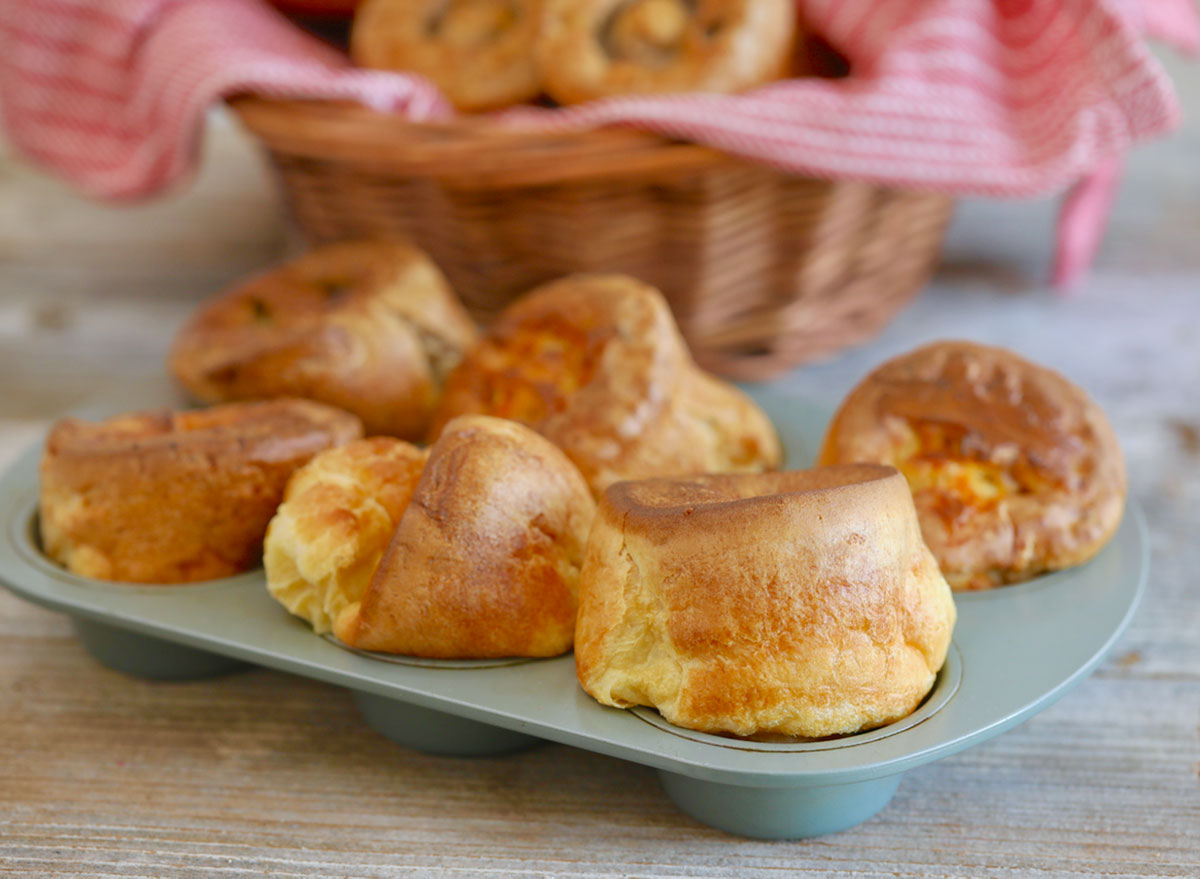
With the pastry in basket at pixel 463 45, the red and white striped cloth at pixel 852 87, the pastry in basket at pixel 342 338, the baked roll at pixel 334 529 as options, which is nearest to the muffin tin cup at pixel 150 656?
the baked roll at pixel 334 529

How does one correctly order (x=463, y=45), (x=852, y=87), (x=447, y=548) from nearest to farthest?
(x=447, y=548)
(x=852, y=87)
(x=463, y=45)

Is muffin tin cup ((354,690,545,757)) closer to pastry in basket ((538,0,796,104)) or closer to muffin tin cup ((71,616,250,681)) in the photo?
muffin tin cup ((71,616,250,681))

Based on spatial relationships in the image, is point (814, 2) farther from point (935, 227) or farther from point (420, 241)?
point (420, 241)

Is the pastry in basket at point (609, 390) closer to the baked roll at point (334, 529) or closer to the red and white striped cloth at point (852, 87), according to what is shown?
the baked roll at point (334, 529)

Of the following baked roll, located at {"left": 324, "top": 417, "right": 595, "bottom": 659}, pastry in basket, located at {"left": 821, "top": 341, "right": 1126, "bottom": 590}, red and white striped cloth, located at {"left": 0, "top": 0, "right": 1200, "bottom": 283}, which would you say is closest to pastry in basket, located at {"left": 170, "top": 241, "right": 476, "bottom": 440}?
red and white striped cloth, located at {"left": 0, "top": 0, "right": 1200, "bottom": 283}

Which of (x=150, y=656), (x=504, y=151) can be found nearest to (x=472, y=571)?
(x=150, y=656)

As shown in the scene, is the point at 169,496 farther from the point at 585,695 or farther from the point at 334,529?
the point at 585,695
